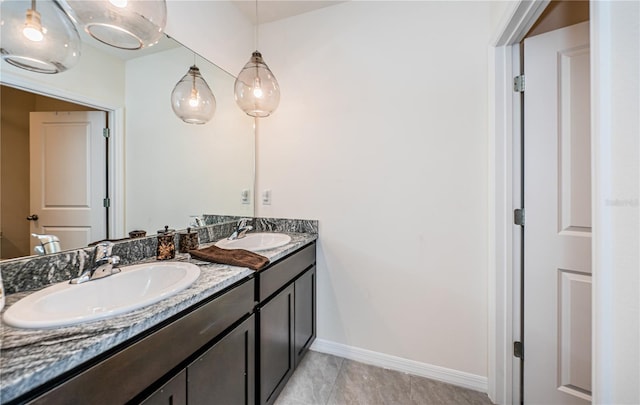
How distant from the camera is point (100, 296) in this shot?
963 mm

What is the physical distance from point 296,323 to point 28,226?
1365mm

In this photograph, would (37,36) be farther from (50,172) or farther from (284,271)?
(284,271)

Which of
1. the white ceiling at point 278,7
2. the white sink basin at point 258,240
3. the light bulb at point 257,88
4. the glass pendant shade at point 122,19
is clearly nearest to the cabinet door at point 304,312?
the white sink basin at point 258,240

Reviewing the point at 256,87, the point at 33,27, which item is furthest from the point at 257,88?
the point at 33,27

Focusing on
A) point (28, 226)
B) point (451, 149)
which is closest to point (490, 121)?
point (451, 149)

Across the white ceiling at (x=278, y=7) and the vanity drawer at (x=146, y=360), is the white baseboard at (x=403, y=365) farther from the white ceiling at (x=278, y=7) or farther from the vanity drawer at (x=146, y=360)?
the white ceiling at (x=278, y=7)

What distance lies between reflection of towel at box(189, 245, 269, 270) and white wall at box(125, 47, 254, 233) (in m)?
0.39

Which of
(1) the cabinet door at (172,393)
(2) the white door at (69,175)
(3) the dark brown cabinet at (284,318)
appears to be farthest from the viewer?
(3) the dark brown cabinet at (284,318)

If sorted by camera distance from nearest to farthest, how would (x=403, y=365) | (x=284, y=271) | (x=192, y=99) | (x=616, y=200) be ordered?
(x=616, y=200)
(x=284, y=271)
(x=192, y=99)
(x=403, y=365)

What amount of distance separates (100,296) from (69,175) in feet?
1.77

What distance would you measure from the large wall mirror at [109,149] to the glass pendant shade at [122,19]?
9.0 inches

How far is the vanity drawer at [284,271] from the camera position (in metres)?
1.31

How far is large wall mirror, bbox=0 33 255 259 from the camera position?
3.08 feet

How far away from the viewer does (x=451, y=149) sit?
1637mm
